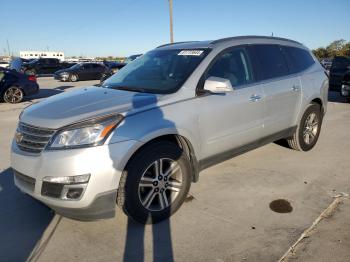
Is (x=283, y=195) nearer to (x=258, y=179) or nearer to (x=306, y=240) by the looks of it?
(x=258, y=179)

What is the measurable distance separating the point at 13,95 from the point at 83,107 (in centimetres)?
1087

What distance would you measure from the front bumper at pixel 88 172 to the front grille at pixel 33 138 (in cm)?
8

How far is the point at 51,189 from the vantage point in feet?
9.99

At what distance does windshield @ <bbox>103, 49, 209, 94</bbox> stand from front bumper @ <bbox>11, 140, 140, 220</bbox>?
97 cm

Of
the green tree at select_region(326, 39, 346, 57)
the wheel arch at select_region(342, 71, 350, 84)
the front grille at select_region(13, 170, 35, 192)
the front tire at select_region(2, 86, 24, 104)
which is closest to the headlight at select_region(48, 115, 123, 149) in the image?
the front grille at select_region(13, 170, 35, 192)

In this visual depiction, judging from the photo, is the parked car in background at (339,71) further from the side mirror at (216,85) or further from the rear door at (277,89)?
the side mirror at (216,85)

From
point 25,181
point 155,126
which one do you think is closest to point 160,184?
point 155,126

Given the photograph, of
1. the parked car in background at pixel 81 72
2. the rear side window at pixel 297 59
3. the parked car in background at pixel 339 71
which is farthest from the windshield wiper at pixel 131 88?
the parked car in background at pixel 81 72

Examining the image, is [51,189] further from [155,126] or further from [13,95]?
[13,95]

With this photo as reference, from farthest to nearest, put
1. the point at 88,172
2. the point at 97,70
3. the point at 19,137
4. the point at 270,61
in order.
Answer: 1. the point at 97,70
2. the point at 270,61
3. the point at 19,137
4. the point at 88,172

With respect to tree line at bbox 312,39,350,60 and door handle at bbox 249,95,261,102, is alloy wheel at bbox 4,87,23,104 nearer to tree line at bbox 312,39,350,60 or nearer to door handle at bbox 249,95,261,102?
door handle at bbox 249,95,261,102

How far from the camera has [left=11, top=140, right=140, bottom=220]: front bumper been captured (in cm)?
294

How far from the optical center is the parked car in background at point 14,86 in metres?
12.8

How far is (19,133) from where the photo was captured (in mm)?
3490
